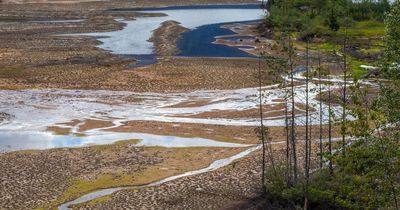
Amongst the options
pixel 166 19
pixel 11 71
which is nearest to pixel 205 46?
pixel 11 71

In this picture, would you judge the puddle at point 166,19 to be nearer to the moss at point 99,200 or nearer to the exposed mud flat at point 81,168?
the exposed mud flat at point 81,168

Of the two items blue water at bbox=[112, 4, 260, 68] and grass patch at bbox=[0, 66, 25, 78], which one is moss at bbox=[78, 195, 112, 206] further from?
blue water at bbox=[112, 4, 260, 68]

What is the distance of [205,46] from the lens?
8562cm

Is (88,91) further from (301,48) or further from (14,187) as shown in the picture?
(301,48)

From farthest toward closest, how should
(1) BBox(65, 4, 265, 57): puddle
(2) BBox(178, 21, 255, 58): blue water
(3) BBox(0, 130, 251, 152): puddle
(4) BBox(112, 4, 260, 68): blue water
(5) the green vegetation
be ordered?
(1) BBox(65, 4, 265, 57): puddle
(2) BBox(178, 21, 255, 58): blue water
(4) BBox(112, 4, 260, 68): blue water
(3) BBox(0, 130, 251, 152): puddle
(5) the green vegetation

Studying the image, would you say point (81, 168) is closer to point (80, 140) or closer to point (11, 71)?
point (80, 140)

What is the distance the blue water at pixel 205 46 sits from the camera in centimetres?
7831

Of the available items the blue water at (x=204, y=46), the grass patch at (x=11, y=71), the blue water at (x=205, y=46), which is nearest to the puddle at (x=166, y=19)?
the blue water at (x=205, y=46)

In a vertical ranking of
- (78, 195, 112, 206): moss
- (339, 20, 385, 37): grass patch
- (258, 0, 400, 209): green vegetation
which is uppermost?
(258, 0, 400, 209): green vegetation

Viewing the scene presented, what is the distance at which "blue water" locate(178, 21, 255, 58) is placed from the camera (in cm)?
7831

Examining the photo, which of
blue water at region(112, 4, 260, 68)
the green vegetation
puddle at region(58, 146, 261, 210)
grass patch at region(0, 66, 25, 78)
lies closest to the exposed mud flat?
puddle at region(58, 146, 261, 210)

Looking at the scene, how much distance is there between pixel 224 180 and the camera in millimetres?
30344

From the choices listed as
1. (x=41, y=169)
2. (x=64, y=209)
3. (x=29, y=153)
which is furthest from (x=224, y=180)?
(x=29, y=153)

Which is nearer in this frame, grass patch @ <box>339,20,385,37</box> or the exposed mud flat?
the exposed mud flat
